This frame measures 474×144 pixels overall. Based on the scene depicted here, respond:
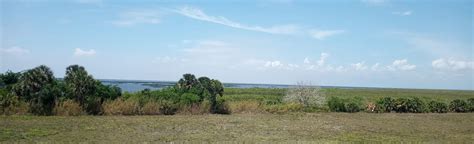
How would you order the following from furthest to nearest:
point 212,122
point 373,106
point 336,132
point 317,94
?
point 317,94, point 373,106, point 212,122, point 336,132

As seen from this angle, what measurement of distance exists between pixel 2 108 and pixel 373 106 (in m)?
23.3

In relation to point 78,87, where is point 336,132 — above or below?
below

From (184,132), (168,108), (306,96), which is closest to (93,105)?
(168,108)

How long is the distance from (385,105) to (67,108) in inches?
840

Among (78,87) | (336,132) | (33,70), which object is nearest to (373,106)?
(336,132)

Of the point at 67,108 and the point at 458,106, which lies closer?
the point at 67,108

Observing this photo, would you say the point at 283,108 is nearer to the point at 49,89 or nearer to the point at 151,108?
the point at 151,108

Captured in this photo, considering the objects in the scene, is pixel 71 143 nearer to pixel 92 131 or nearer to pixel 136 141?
pixel 136 141

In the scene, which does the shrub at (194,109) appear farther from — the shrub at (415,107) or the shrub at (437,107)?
the shrub at (437,107)

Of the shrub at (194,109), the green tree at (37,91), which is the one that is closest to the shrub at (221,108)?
the shrub at (194,109)

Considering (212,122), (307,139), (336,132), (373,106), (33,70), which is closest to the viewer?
(307,139)

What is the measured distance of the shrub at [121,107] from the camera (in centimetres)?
2327

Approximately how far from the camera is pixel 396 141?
1519 cm

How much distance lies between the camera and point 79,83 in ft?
75.9
